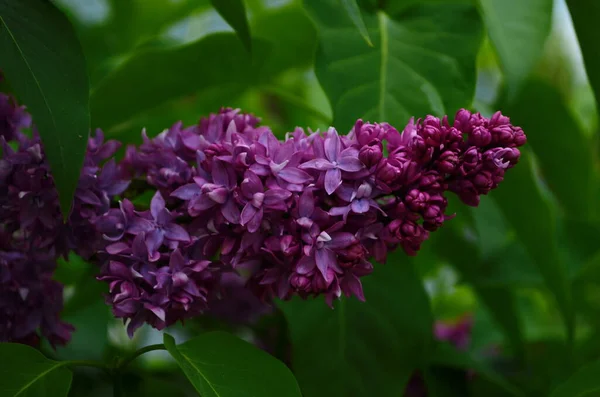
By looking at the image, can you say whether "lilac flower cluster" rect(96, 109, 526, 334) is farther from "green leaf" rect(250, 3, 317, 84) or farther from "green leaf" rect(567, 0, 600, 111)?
"green leaf" rect(250, 3, 317, 84)

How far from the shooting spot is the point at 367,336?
2.04 feet

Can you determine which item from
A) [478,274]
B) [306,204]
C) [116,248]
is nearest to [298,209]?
[306,204]

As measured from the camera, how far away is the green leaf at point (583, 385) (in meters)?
0.54

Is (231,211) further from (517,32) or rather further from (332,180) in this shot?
(517,32)

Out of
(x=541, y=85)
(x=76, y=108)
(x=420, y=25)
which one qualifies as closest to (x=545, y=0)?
(x=420, y=25)

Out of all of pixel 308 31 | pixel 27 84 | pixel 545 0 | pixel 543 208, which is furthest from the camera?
pixel 308 31

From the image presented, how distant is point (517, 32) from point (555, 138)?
36cm

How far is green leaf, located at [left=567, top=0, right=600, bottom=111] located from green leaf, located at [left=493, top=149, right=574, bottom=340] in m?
0.13

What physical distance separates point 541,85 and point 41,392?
614mm

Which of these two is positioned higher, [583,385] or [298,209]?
[298,209]

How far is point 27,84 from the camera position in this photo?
426mm

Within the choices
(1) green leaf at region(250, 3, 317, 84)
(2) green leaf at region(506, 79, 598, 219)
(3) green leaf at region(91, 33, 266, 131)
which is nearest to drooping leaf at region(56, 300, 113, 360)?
(3) green leaf at region(91, 33, 266, 131)

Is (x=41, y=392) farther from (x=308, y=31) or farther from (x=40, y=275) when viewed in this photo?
(x=308, y=31)

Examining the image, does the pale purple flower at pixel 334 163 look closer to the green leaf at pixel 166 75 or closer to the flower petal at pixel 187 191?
the flower petal at pixel 187 191
